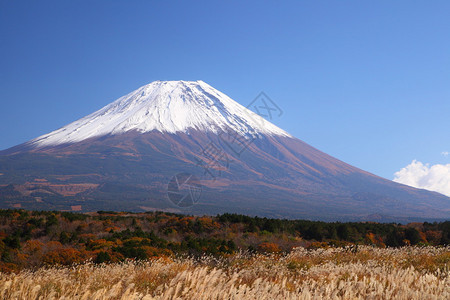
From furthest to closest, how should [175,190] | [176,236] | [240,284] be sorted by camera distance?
[175,190] → [176,236] → [240,284]

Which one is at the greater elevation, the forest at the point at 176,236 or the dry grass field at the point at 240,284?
the dry grass field at the point at 240,284

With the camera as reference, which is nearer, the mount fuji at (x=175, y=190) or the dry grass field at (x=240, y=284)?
the dry grass field at (x=240, y=284)

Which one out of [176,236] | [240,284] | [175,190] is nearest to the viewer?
[240,284]

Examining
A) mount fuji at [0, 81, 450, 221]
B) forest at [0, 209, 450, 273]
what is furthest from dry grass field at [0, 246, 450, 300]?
mount fuji at [0, 81, 450, 221]

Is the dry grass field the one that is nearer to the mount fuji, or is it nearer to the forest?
the forest

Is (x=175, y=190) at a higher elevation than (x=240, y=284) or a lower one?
lower

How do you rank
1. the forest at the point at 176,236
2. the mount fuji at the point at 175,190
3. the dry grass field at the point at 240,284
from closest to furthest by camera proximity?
the dry grass field at the point at 240,284 < the forest at the point at 176,236 < the mount fuji at the point at 175,190

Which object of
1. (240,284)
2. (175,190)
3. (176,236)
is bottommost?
(175,190)

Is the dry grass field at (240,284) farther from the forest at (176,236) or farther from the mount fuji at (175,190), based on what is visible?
the mount fuji at (175,190)

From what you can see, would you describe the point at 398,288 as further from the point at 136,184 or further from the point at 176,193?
the point at 136,184

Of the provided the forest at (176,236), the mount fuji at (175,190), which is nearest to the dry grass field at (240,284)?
the forest at (176,236)

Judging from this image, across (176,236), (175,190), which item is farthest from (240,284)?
(175,190)

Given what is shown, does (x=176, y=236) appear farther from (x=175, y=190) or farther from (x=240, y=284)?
(x=175, y=190)

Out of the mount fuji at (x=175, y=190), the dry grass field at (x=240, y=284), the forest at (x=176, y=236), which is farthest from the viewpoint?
the mount fuji at (x=175, y=190)
